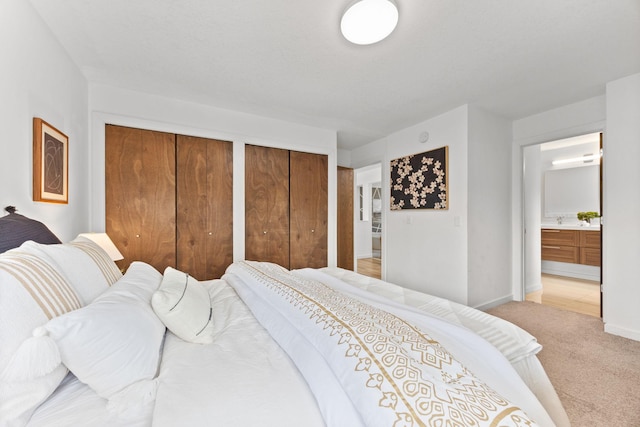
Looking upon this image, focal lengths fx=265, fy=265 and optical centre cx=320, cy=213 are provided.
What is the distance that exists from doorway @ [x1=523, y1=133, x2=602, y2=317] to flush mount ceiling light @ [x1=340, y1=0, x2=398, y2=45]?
315cm

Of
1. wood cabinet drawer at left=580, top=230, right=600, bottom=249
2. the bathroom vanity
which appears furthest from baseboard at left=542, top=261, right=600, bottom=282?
wood cabinet drawer at left=580, top=230, right=600, bottom=249

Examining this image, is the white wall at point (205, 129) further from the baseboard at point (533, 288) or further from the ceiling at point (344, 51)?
the baseboard at point (533, 288)

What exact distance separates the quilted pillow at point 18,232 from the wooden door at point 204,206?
1494mm

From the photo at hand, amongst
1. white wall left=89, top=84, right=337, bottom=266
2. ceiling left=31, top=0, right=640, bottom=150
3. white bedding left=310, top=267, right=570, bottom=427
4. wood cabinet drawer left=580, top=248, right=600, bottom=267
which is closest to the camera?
white bedding left=310, top=267, right=570, bottom=427

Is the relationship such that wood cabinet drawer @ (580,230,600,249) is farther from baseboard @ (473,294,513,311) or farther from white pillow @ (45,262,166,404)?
white pillow @ (45,262,166,404)

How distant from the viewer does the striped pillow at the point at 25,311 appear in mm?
680

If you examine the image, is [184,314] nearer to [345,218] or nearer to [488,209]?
[488,209]

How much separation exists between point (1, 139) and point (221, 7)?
1337 mm

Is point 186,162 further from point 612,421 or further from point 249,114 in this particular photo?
point 612,421

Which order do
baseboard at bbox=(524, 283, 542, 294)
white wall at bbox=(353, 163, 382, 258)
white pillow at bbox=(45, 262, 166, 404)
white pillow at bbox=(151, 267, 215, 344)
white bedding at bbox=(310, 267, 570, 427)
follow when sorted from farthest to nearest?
white wall at bbox=(353, 163, 382, 258) < baseboard at bbox=(524, 283, 542, 294) < white pillow at bbox=(151, 267, 215, 344) < white bedding at bbox=(310, 267, 570, 427) < white pillow at bbox=(45, 262, 166, 404)

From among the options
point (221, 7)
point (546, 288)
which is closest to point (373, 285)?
point (221, 7)

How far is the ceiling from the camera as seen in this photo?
164 centimetres

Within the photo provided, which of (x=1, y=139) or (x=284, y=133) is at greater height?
(x=284, y=133)

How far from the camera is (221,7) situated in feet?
5.28
